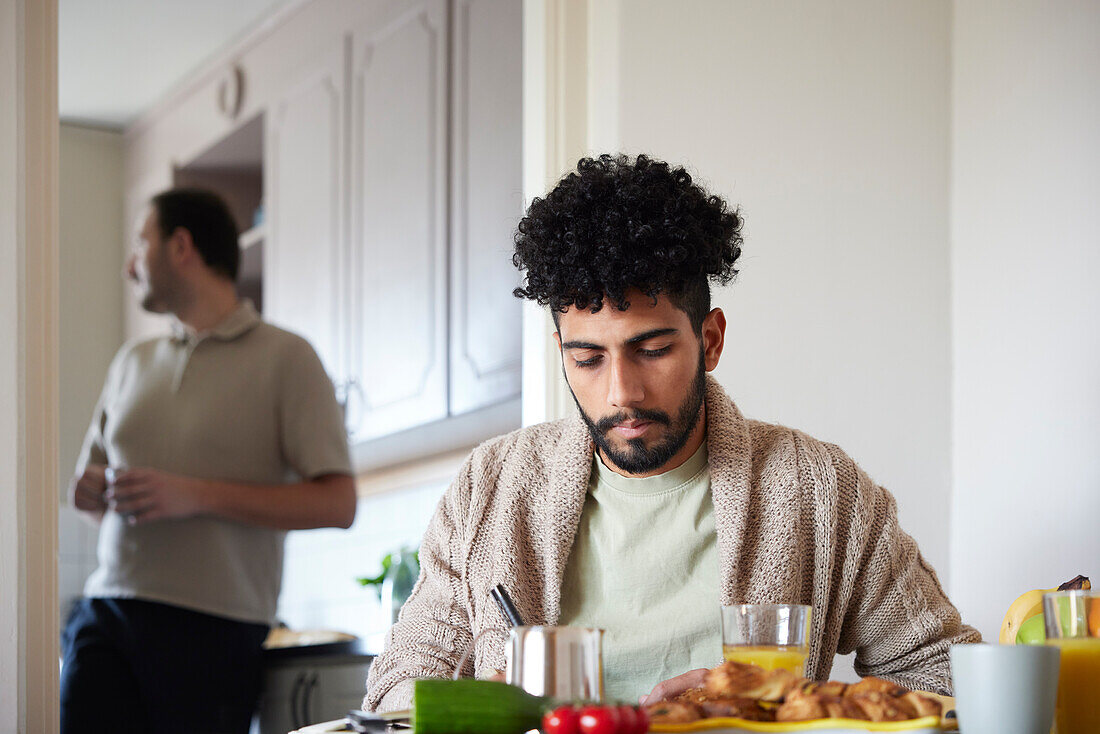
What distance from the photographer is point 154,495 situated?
2.30m

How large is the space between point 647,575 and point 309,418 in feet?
3.90

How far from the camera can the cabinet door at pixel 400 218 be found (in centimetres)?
278

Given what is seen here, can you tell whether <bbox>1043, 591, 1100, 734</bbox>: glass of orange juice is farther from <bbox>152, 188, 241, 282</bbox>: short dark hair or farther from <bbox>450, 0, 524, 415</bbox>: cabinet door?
<bbox>152, 188, 241, 282</bbox>: short dark hair

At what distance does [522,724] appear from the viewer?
30.8 inches

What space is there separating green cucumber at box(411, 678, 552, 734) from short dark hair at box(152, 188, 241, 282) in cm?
209

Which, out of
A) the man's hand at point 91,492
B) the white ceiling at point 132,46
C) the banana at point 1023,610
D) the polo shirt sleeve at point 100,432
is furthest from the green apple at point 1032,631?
the white ceiling at point 132,46

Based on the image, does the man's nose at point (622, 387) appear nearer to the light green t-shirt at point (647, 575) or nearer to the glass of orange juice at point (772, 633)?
the light green t-shirt at point (647, 575)

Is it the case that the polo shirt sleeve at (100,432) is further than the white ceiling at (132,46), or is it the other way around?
the white ceiling at (132,46)

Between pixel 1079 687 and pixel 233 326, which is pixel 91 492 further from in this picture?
pixel 1079 687

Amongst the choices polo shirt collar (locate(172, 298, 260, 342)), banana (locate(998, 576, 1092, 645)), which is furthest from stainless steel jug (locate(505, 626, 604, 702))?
polo shirt collar (locate(172, 298, 260, 342))

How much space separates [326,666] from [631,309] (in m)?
1.46

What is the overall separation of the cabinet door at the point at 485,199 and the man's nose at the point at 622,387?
1.13 m

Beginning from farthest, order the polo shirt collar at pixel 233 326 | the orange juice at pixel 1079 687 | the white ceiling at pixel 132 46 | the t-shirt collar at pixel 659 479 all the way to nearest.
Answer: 1. the white ceiling at pixel 132 46
2. the polo shirt collar at pixel 233 326
3. the t-shirt collar at pixel 659 479
4. the orange juice at pixel 1079 687

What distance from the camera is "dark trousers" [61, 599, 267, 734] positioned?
2.19m
